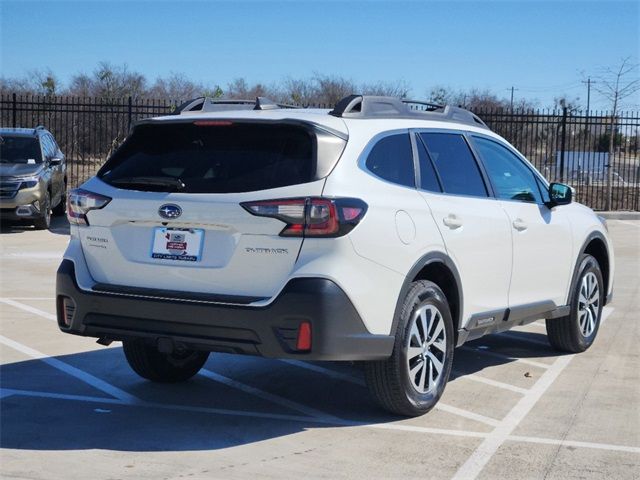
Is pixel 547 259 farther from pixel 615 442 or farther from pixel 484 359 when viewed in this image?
pixel 615 442

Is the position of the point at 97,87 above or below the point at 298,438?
above

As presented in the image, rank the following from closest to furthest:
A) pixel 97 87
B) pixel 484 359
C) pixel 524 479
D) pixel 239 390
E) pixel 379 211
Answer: pixel 524 479
pixel 379 211
pixel 239 390
pixel 484 359
pixel 97 87

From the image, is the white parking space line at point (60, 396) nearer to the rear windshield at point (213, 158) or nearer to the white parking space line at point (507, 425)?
the rear windshield at point (213, 158)

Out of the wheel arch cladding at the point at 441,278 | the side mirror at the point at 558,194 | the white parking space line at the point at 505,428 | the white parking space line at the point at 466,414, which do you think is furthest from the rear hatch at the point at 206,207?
the side mirror at the point at 558,194

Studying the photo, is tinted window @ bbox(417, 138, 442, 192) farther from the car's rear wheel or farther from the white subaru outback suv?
the car's rear wheel

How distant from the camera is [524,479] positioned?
4941 millimetres

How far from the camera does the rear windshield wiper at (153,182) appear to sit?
5527 millimetres

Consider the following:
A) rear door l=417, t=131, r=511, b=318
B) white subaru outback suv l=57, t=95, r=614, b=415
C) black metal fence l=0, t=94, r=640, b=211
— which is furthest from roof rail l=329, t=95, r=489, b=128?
black metal fence l=0, t=94, r=640, b=211

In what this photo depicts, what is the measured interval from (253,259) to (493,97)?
44.3m

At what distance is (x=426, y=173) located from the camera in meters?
6.24

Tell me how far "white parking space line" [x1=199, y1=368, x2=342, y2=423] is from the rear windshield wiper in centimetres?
168

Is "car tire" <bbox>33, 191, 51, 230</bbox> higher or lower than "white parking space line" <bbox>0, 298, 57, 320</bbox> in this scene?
higher

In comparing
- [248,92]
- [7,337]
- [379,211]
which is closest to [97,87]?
[248,92]

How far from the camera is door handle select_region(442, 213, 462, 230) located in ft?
20.1
